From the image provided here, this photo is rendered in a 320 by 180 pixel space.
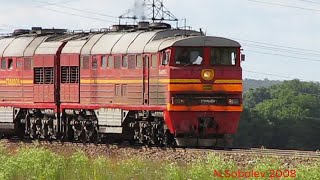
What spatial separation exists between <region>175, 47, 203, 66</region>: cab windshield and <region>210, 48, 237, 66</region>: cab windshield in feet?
1.62

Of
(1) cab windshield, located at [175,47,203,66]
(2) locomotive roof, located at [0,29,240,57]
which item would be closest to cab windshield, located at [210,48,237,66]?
(2) locomotive roof, located at [0,29,240,57]

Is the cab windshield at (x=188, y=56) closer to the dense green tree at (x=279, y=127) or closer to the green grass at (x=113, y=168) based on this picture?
the green grass at (x=113, y=168)

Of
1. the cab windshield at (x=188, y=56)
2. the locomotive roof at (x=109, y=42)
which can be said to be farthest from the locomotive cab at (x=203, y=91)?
the locomotive roof at (x=109, y=42)

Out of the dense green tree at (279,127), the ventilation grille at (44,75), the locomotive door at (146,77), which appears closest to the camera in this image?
the locomotive door at (146,77)

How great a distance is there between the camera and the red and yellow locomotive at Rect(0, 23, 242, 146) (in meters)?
37.6

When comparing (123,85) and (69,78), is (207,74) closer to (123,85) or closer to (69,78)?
(123,85)

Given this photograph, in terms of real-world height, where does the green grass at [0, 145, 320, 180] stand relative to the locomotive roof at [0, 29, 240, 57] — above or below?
below

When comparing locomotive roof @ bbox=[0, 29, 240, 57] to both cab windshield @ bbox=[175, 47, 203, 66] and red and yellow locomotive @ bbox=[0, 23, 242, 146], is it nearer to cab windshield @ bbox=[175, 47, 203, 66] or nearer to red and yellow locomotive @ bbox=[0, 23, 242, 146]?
red and yellow locomotive @ bbox=[0, 23, 242, 146]

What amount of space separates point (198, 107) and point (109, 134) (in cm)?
632

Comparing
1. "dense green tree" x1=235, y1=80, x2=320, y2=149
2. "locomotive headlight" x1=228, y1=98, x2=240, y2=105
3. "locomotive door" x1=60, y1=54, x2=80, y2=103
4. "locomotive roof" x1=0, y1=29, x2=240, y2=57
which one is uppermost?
"locomotive roof" x1=0, y1=29, x2=240, y2=57

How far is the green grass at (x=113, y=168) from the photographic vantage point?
2695 cm

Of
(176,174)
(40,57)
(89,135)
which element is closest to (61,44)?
(40,57)

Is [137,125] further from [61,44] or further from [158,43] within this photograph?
[61,44]

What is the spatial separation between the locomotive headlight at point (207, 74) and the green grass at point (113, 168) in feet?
18.5
